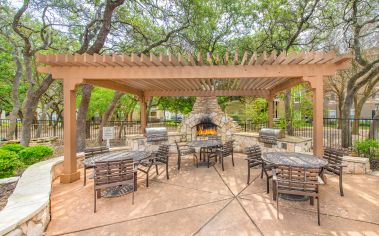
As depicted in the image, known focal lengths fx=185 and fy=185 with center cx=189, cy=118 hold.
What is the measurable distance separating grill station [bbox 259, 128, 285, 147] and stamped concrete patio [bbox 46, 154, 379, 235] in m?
2.04

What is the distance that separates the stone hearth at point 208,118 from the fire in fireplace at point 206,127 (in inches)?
4.1

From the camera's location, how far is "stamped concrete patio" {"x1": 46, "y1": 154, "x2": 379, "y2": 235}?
9.08 ft

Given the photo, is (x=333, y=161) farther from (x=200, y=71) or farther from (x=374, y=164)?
(x=200, y=71)

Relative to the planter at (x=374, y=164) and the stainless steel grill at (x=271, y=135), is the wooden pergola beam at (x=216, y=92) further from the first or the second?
the planter at (x=374, y=164)

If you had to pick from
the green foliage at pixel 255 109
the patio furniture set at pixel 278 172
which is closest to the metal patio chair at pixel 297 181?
the patio furniture set at pixel 278 172

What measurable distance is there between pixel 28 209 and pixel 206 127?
6.91 meters

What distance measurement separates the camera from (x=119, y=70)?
4.45 meters

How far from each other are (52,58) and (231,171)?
5.27 metres

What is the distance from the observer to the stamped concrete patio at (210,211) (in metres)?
2.77

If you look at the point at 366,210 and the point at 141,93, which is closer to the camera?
the point at 366,210

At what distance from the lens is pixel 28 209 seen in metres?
2.39

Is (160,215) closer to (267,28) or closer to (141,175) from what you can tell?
(141,175)

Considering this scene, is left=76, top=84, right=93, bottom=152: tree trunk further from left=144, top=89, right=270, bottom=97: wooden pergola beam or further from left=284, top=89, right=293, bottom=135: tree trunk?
left=284, top=89, right=293, bottom=135: tree trunk

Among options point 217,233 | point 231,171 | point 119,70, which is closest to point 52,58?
point 119,70
